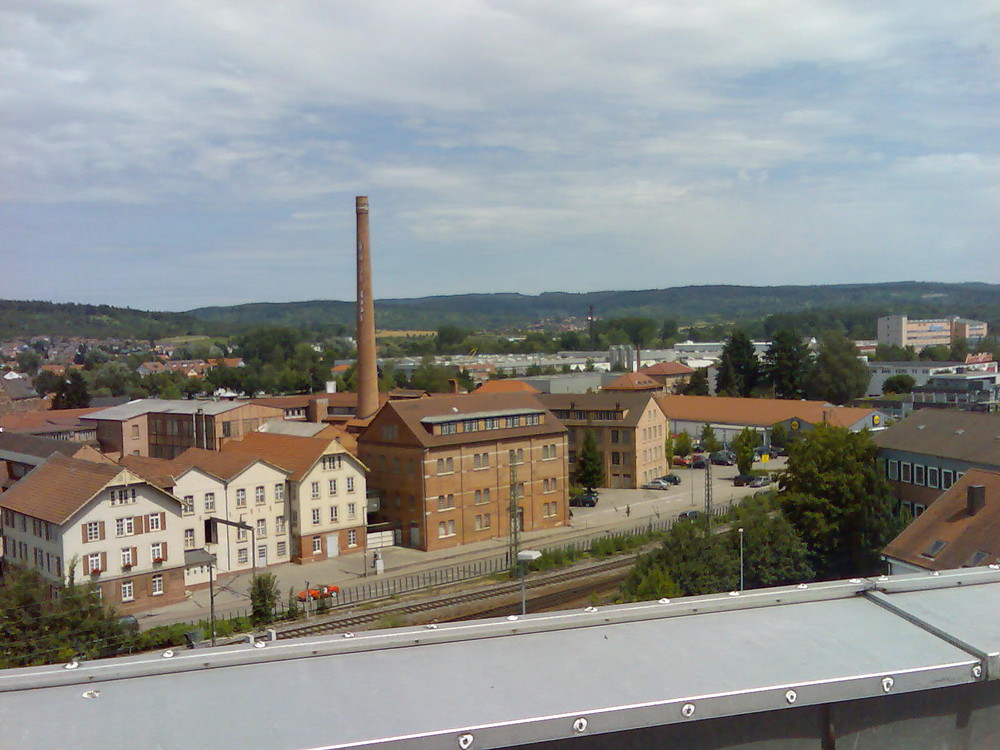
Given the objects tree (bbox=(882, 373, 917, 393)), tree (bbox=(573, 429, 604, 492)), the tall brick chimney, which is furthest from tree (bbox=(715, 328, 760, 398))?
the tall brick chimney

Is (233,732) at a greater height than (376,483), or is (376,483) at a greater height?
(233,732)

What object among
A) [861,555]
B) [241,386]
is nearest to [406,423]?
[861,555]

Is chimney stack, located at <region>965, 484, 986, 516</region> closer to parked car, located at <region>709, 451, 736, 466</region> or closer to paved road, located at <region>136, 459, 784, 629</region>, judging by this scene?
paved road, located at <region>136, 459, 784, 629</region>

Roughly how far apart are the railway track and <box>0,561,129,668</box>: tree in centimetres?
540

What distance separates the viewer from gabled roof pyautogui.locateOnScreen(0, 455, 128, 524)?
33.0 metres

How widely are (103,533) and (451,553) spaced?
638 inches

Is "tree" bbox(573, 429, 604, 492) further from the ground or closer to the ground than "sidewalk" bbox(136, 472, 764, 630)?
further from the ground

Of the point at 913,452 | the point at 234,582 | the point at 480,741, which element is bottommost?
the point at 234,582

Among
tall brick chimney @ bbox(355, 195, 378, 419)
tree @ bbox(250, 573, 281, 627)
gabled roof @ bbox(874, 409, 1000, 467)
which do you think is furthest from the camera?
tall brick chimney @ bbox(355, 195, 378, 419)

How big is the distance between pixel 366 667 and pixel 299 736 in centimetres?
123

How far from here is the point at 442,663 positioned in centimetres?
673

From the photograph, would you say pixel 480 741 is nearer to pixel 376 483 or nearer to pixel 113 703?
pixel 113 703

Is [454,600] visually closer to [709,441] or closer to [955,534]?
[955,534]

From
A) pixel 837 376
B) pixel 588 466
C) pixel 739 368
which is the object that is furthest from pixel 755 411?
pixel 588 466
